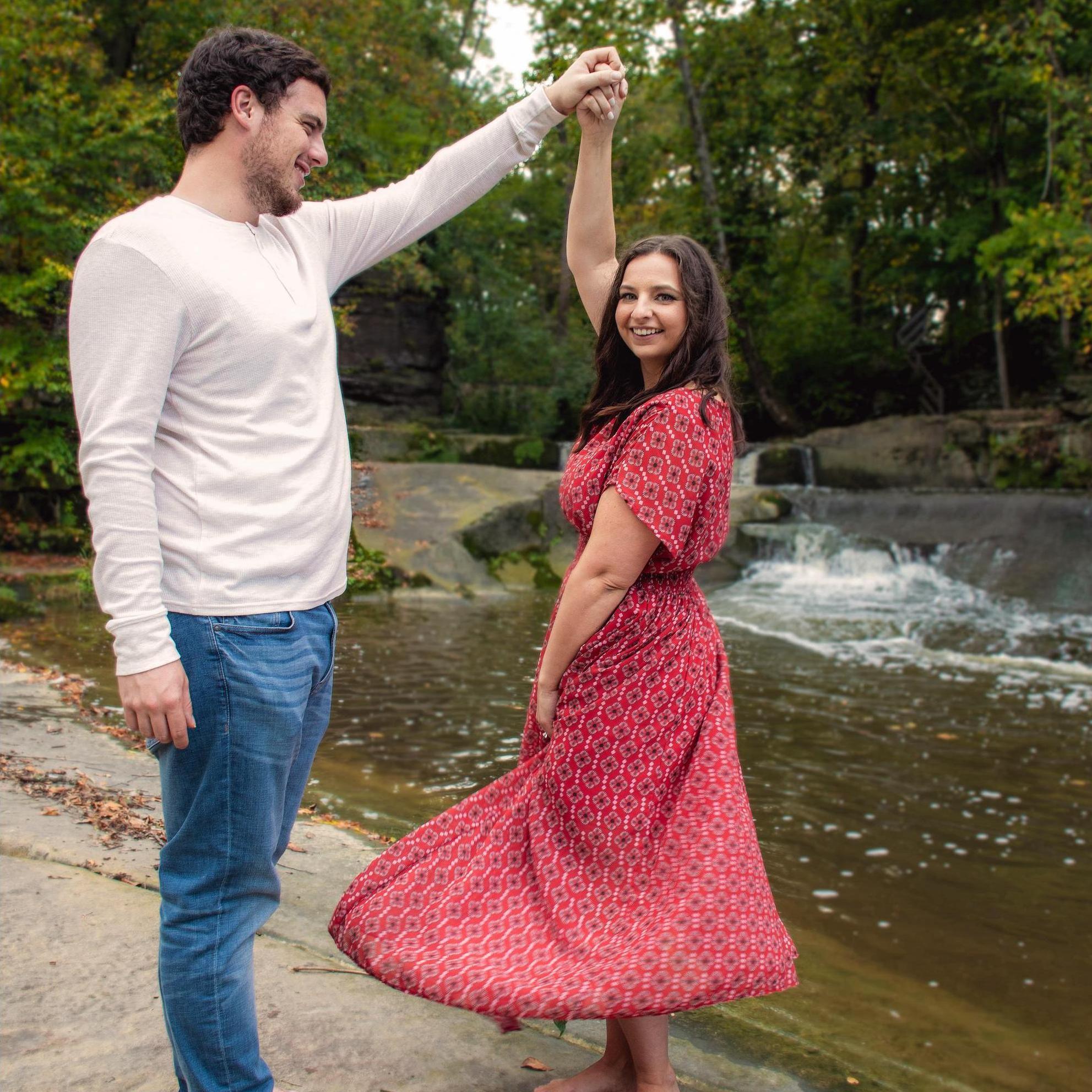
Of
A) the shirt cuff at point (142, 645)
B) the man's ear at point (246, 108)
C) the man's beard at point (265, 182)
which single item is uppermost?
the man's ear at point (246, 108)

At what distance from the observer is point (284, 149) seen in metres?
2.08

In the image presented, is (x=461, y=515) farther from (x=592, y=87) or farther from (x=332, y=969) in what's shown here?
(x=592, y=87)

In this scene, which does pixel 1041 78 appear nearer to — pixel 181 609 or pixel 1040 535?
pixel 1040 535

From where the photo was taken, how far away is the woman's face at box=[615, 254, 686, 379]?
2471 mm

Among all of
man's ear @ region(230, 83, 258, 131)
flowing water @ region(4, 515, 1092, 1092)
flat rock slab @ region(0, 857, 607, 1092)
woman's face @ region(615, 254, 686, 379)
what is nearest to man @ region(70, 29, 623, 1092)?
man's ear @ region(230, 83, 258, 131)

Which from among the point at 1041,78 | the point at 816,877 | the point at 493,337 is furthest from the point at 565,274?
the point at 816,877

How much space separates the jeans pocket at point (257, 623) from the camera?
6.42ft

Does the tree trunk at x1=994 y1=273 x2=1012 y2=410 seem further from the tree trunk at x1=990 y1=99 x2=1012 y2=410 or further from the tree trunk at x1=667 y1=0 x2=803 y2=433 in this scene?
the tree trunk at x1=667 y1=0 x2=803 y2=433

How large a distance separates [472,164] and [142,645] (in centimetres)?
142

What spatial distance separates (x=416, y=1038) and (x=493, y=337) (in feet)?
67.9

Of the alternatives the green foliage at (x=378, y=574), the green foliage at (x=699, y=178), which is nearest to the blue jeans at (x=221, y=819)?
the green foliage at (x=378, y=574)

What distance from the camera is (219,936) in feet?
6.58

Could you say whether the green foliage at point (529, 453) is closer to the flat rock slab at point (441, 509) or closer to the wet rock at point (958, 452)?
the flat rock slab at point (441, 509)

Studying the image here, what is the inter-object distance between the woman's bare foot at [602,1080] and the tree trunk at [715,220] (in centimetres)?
1835
